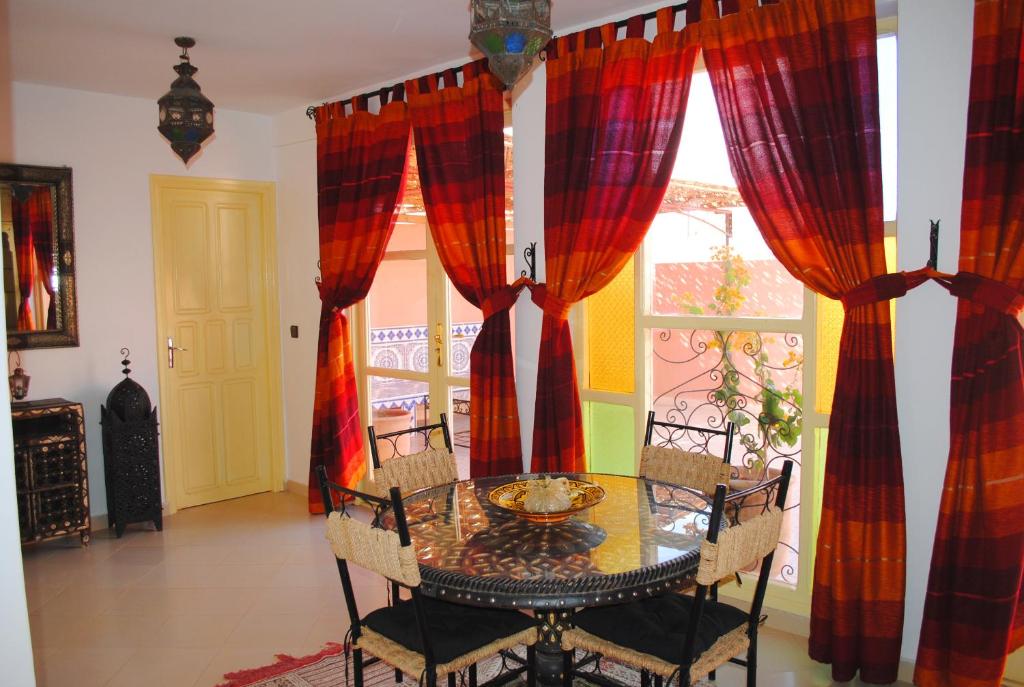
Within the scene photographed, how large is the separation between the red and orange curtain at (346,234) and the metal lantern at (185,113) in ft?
3.48

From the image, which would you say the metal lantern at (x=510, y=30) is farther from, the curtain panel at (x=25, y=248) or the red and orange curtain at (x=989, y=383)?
the curtain panel at (x=25, y=248)

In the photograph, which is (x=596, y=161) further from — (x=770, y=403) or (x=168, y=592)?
(x=168, y=592)

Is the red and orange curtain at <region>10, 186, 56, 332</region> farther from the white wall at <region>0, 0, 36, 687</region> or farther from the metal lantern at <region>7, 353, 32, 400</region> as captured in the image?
the white wall at <region>0, 0, 36, 687</region>

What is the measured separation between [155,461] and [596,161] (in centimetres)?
328

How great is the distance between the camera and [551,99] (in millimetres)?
3609

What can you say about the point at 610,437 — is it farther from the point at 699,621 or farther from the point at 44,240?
the point at 44,240

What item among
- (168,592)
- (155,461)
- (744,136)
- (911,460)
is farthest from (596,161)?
(155,461)

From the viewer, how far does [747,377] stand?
11.1 ft

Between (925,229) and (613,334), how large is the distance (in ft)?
4.75

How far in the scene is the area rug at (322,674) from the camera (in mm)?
2943

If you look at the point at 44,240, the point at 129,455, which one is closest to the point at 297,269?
the point at 44,240

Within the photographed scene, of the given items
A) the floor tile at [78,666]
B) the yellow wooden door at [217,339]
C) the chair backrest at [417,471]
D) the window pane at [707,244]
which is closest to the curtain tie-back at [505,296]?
the window pane at [707,244]

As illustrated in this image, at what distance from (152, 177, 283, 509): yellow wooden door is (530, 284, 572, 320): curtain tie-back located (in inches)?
103

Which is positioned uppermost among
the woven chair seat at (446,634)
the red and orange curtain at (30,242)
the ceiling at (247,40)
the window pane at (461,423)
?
the ceiling at (247,40)
